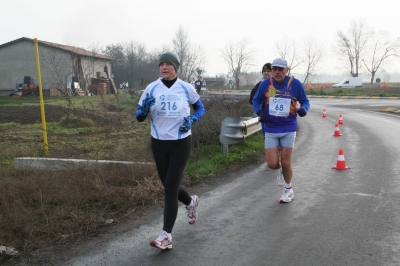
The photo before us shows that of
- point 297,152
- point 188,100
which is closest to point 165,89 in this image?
point 188,100

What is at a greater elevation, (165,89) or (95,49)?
(95,49)

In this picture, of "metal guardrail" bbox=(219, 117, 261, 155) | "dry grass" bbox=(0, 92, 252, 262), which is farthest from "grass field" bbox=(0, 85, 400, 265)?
"metal guardrail" bbox=(219, 117, 261, 155)

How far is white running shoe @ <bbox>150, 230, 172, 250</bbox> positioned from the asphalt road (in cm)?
7

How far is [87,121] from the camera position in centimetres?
1614

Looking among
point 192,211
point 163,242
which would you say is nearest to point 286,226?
point 192,211

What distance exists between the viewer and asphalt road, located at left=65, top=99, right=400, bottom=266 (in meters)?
4.07

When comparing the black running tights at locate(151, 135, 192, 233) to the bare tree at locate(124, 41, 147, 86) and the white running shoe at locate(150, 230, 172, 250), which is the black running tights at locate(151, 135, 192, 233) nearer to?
the white running shoe at locate(150, 230, 172, 250)

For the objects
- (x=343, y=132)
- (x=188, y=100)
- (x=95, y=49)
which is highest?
(x=95, y=49)

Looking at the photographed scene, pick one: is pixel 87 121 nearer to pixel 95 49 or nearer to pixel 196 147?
pixel 196 147

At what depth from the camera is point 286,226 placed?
4.98 m

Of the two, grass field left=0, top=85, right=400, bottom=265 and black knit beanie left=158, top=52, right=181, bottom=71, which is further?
grass field left=0, top=85, right=400, bottom=265

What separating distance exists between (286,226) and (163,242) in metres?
1.55

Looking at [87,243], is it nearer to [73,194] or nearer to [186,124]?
[73,194]

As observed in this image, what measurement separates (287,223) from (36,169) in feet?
13.5
